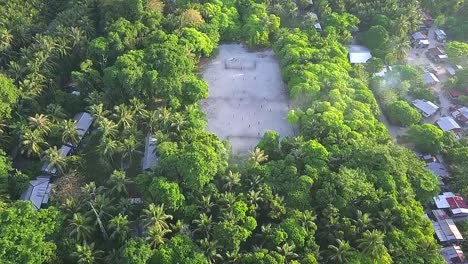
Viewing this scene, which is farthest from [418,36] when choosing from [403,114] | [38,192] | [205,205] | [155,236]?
[38,192]

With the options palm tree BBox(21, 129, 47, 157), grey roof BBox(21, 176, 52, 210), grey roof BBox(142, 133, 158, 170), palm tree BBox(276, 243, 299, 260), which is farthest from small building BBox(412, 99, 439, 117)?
palm tree BBox(21, 129, 47, 157)

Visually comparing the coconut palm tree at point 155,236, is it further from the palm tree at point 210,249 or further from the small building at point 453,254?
the small building at point 453,254

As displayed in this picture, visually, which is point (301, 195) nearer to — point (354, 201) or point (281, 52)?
point (354, 201)

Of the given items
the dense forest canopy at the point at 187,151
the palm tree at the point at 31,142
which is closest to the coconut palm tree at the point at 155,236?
the dense forest canopy at the point at 187,151

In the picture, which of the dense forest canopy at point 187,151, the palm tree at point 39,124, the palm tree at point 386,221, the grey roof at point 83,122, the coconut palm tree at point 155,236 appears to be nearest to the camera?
the coconut palm tree at point 155,236

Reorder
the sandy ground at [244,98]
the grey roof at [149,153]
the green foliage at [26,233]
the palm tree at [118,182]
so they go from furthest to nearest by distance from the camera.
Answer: the sandy ground at [244,98] → the grey roof at [149,153] → the palm tree at [118,182] → the green foliage at [26,233]

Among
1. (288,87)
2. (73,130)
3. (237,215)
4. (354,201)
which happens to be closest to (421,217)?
(354,201)
